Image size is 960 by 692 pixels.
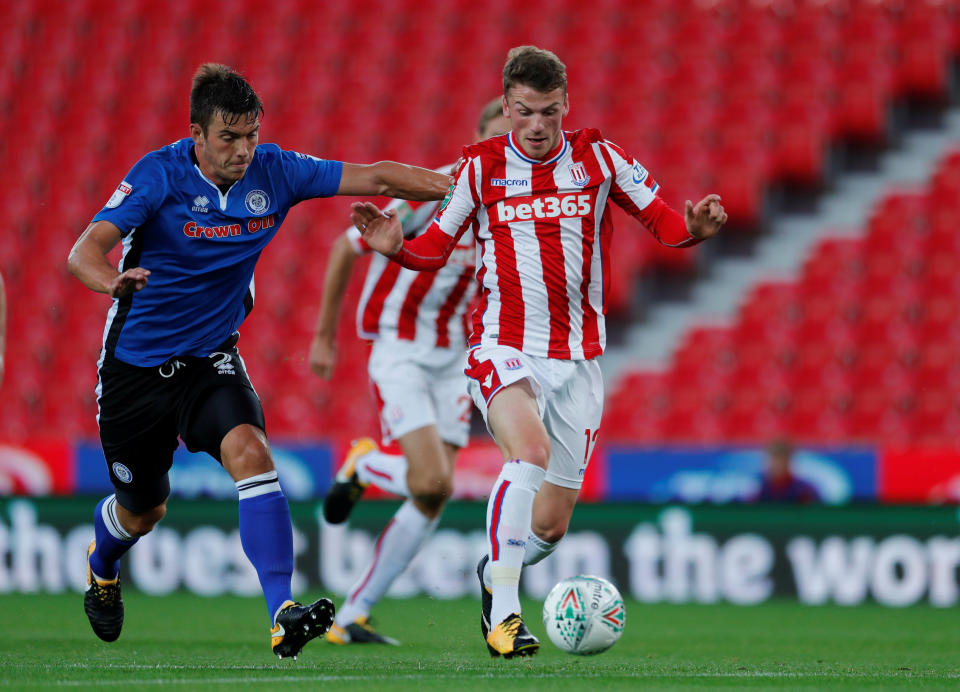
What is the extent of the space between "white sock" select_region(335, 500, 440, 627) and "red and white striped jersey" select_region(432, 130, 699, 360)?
5.18 feet

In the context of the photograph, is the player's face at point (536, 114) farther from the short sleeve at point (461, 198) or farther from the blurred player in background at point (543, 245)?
the short sleeve at point (461, 198)

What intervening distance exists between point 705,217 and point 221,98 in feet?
6.47

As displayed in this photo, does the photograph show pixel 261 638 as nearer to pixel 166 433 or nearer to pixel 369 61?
pixel 166 433

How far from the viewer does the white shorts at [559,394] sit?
18.1 feet

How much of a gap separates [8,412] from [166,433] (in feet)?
33.3

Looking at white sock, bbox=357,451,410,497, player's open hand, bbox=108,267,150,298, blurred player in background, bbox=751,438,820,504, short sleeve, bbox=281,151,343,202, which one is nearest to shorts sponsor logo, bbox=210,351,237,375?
short sleeve, bbox=281,151,343,202

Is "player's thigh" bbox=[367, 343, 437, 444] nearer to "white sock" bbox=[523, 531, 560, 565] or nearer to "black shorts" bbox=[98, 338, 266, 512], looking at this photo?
"white sock" bbox=[523, 531, 560, 565]

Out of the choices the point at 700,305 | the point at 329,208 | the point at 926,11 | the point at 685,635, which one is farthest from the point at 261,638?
the point at 926,11

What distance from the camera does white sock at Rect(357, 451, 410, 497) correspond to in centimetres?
708

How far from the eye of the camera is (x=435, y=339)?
7250mm

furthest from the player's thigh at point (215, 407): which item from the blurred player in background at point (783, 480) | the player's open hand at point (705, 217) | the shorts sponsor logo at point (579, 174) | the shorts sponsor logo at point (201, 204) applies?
the blurred player in background at point (783, 480)

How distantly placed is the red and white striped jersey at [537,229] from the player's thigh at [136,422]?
4.36 feet

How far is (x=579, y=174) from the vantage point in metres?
5.68

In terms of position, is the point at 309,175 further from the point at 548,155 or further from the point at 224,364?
the point at 548,155
